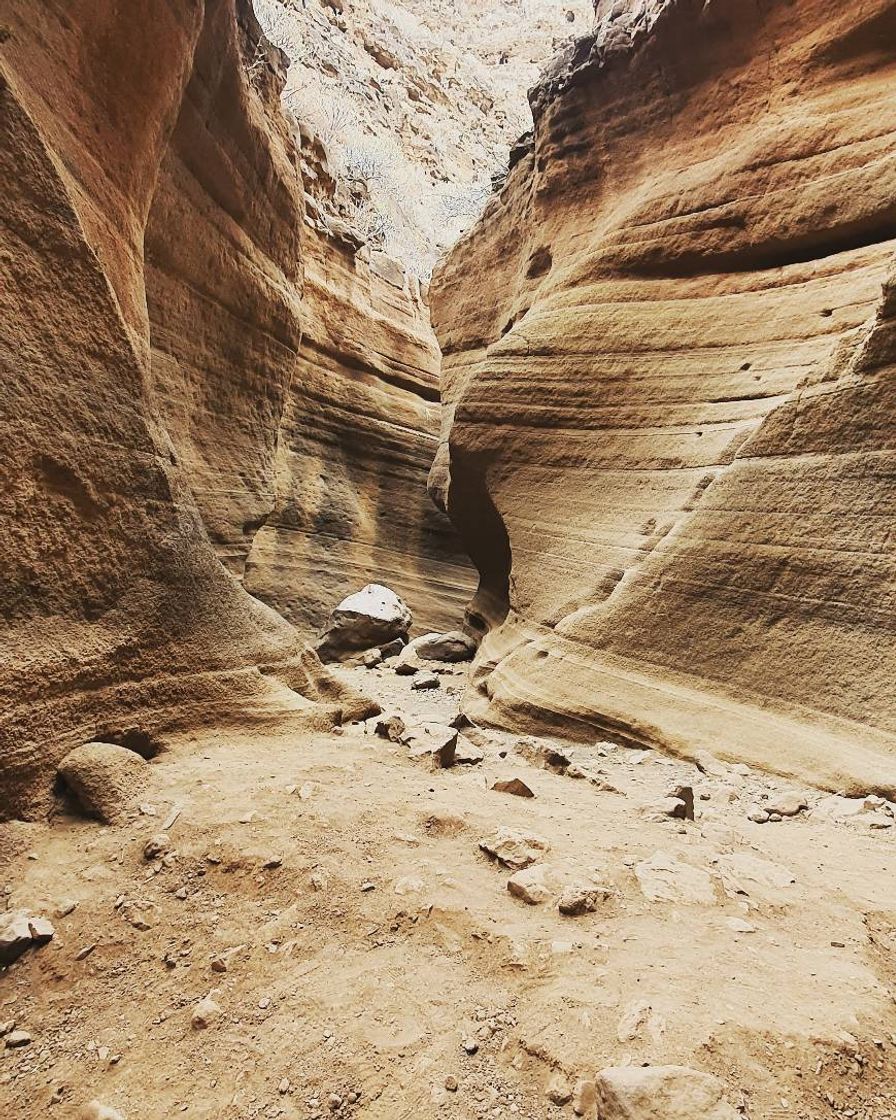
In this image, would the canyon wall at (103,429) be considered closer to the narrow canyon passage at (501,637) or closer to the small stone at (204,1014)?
the narrow canyon passage at (501,637)

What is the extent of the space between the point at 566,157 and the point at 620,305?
3.04 meters

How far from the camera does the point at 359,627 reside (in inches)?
369

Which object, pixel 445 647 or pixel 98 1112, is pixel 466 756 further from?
pixel 445 647

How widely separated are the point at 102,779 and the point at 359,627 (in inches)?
266

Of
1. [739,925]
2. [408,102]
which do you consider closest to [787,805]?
[739,925]

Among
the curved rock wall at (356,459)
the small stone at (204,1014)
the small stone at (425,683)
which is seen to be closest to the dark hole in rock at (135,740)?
the small stone at (204,1014)

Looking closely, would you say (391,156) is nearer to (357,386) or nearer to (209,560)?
(357,386)

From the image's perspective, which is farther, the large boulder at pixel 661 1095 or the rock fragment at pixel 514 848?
the rock fragment at pixel 514 848

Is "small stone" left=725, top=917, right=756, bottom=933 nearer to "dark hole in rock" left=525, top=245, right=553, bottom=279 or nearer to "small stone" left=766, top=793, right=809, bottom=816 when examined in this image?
"small stone" left=766, top=793, right=809, bottom=816

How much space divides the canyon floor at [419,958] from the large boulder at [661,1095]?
93 mm

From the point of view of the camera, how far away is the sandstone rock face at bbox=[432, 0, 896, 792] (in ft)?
13.1

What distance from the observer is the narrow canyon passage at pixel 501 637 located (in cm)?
152

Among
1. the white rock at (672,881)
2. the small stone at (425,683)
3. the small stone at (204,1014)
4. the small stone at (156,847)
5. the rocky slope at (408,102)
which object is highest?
the rocky slope at (408,102)

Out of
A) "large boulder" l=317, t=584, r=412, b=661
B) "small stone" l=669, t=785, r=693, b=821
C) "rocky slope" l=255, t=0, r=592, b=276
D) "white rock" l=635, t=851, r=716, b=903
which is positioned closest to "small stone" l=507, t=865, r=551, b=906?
"white rock" l=635, t=851, r=716, b=903
